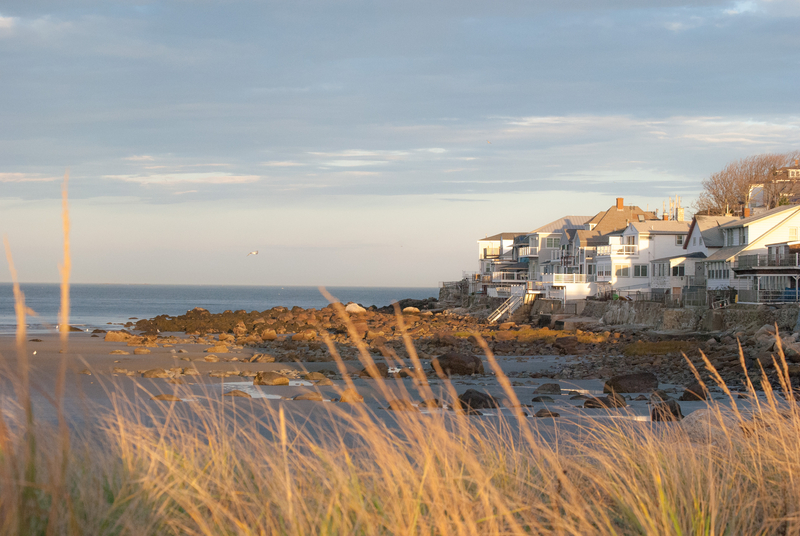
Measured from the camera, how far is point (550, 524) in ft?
13.3

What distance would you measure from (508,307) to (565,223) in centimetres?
3321

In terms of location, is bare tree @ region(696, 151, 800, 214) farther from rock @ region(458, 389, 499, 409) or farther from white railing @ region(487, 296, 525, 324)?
rock @ region(458, 389, 499, 409)

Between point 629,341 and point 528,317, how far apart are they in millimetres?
19844

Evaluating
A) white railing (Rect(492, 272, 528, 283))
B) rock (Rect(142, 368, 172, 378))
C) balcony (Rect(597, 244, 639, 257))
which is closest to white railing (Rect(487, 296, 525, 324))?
balcony (Rect(597, 244, 639, 257))

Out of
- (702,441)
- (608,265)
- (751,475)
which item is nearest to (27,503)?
(751,475)

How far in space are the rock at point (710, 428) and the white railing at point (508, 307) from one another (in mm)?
48060

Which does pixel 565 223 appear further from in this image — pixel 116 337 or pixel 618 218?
pixel 116 337

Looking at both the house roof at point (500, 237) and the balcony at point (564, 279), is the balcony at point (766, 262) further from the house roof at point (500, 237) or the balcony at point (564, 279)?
the house roof at point (500, 237)

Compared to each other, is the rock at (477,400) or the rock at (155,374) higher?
the rock at (477,400)

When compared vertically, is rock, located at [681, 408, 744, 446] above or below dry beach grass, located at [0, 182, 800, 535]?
below

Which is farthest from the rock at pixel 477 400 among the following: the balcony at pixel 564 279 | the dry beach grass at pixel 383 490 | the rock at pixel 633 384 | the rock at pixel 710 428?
the balcony at pixel 564 279

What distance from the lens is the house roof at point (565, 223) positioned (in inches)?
3388

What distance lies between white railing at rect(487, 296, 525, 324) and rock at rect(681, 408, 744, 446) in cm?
4806

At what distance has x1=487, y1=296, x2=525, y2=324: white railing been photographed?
187 feet
